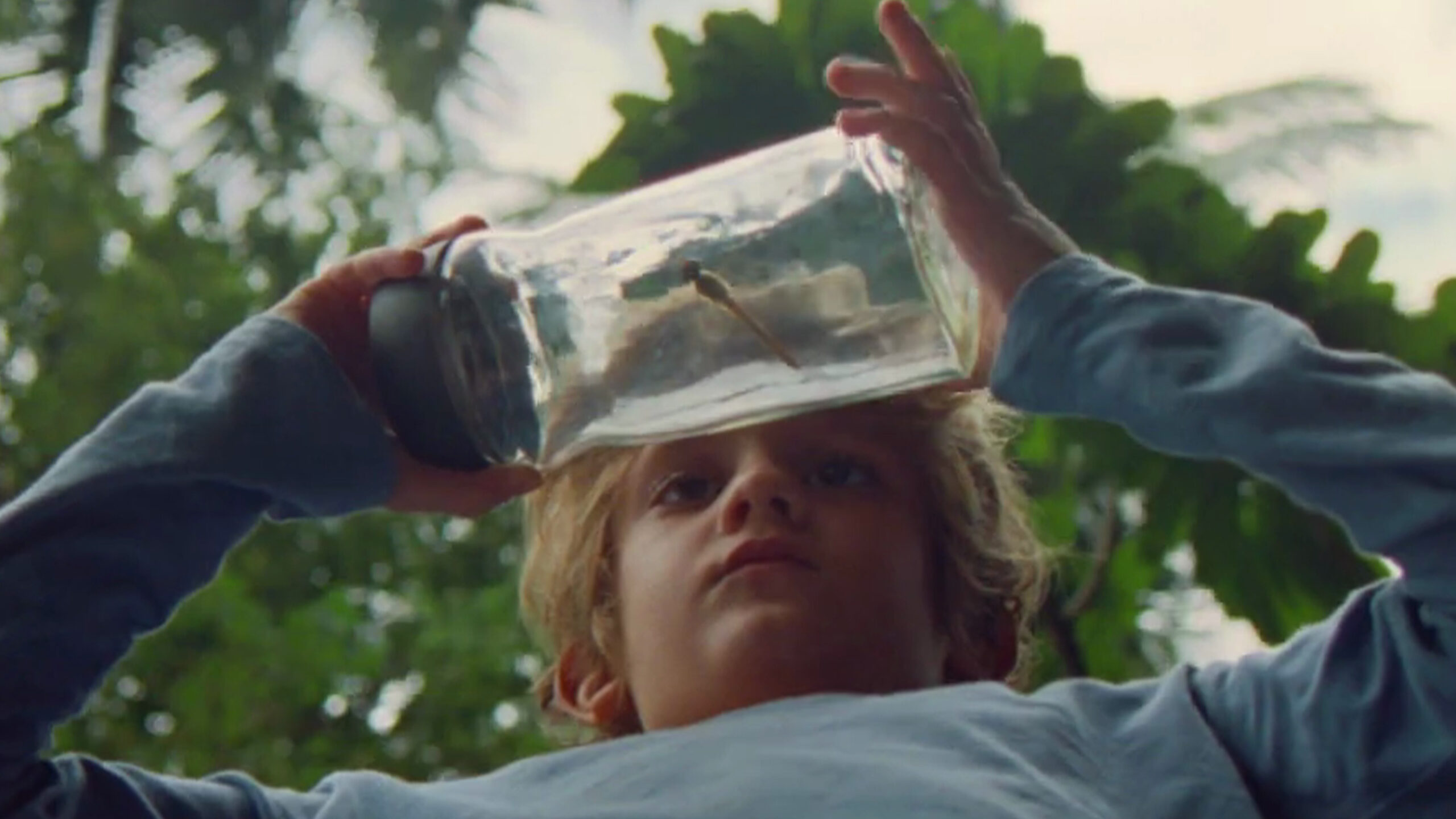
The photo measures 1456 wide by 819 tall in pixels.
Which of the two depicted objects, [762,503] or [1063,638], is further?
[1063,638]

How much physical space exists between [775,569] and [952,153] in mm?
193

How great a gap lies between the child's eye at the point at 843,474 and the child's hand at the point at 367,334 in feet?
0.47

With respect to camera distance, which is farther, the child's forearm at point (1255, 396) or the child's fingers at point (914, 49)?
the child's fingers at point (914, 49)

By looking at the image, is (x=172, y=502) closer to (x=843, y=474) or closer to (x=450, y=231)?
(x=450, y=231)

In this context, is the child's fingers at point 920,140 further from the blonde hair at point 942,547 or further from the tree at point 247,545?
the tree at point 247,545

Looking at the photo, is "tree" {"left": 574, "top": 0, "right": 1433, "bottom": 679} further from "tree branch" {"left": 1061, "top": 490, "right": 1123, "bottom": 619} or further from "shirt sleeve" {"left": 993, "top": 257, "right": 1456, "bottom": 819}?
"shirt sleeve" {"left": 993, "top": 257, "right": 1456, "bottom": 819}

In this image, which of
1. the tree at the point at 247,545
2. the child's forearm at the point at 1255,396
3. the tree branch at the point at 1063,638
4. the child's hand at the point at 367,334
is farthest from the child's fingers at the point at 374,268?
the tree at the point at 247,545

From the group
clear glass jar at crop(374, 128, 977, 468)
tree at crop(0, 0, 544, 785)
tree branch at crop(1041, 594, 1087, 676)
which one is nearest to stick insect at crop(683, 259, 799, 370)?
clear glass jar at crop(374, 128, 977, 468)

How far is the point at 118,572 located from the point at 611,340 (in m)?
0.32

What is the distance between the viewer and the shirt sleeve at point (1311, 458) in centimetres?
67

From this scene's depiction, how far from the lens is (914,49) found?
79 centimetres

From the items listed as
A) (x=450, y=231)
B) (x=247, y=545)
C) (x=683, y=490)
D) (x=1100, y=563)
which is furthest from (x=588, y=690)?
(x=247, y=545)

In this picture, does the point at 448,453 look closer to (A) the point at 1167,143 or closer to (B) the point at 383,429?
(B) the point at 383,429

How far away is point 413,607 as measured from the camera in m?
2.05
